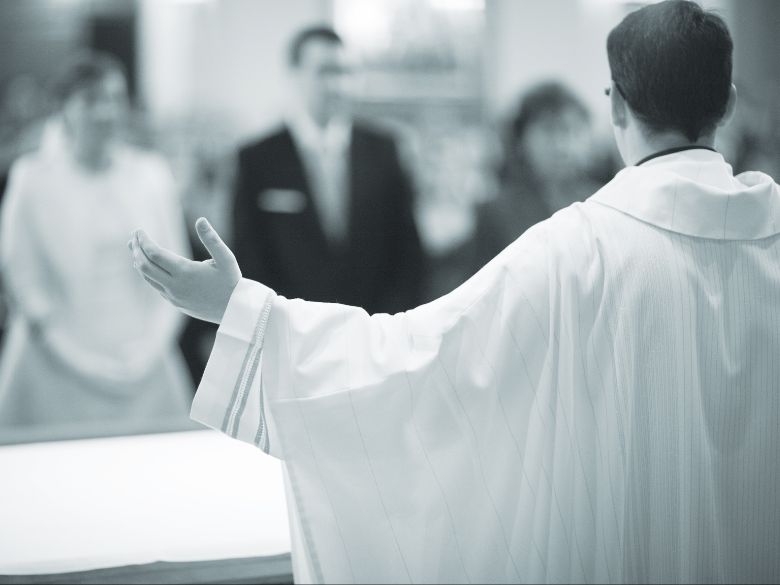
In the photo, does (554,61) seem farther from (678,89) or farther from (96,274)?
(678,89)

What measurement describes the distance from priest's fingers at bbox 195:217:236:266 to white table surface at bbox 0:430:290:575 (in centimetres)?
47

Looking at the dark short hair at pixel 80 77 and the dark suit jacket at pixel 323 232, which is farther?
the dark short hair at pixel 80 77

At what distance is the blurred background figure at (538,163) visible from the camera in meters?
2.91

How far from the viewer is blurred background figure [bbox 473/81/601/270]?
2.91 m

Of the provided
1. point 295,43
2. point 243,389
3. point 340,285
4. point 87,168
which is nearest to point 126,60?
point 87,168

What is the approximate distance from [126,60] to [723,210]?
3432 mm

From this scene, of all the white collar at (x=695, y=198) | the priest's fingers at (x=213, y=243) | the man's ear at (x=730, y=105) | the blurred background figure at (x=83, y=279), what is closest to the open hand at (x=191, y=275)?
the priest's fingers at (x=213, y=243)

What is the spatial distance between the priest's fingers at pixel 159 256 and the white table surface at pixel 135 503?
18.1 inches

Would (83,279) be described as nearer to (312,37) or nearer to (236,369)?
(312,37)

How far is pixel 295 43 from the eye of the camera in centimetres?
282

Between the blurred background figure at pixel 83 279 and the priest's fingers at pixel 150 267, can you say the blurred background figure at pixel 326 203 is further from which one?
the priest's fingers at pixel 150 267

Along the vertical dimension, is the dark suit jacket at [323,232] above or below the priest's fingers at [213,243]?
Result: below

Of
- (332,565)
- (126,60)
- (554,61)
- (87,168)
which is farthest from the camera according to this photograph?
(554,61)

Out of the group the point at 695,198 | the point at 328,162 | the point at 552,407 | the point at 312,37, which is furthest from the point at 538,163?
the point at 552,407
